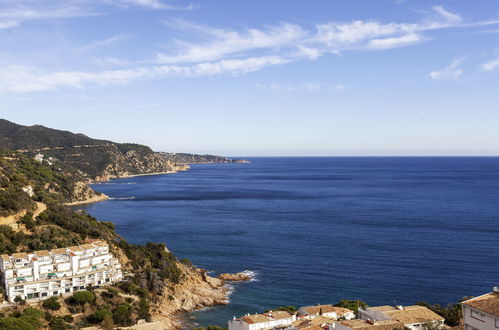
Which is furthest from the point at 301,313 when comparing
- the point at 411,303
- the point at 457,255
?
the point at 457,255

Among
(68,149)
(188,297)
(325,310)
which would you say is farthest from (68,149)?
(325,310)

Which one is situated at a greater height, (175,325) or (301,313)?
(301,313)

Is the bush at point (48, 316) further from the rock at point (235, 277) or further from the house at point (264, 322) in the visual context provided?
the rock at point (235, 277)

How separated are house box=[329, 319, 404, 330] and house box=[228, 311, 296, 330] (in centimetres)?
547

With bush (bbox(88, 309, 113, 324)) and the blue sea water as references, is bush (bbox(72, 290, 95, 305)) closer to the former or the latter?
bush (bbox(88, 309, 113, 324))

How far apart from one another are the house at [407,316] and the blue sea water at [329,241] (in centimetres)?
1015

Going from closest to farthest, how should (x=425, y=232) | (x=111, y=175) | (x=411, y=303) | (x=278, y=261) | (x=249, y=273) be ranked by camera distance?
(x=411, y=303), (x=249, y=273), (x=278, y=261), (x=425, y=232), (x=111, y=175)

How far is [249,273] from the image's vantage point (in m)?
48.6

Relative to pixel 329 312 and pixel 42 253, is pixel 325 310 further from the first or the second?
pixel 42 253

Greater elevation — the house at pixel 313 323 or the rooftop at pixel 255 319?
the house at pixel 313 323

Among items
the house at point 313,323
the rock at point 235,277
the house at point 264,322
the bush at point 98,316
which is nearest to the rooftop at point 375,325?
the house at point 313,323

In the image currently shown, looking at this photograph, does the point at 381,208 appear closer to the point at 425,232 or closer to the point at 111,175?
the point at 425,232

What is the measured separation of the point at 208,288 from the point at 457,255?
3180 cm

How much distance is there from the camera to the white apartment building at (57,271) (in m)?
35.0
